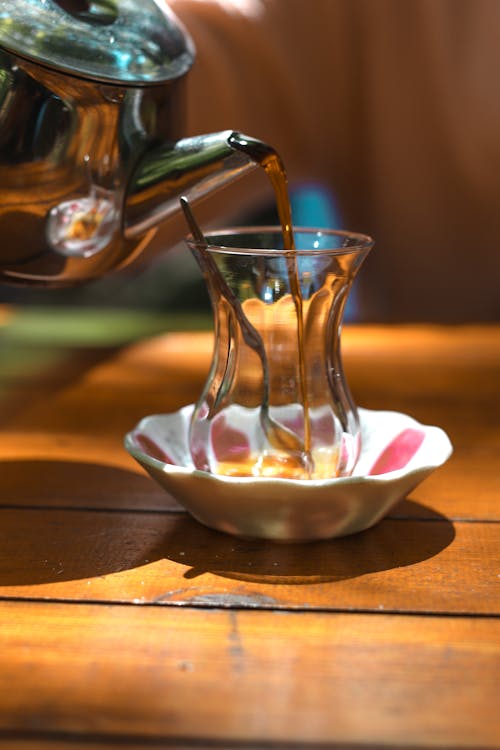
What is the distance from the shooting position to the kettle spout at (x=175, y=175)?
509mm

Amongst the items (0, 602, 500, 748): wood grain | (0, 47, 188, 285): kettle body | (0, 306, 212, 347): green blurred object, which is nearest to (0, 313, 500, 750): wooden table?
(0, 602, 500, 748): wood grain

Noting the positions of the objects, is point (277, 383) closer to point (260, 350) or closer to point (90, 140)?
point (260, 350)

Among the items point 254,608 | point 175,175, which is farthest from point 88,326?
point 254,608

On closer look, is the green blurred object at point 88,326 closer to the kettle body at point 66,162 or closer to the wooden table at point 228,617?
the wooden table at point 228,617

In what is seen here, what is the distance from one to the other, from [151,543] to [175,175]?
0.19m

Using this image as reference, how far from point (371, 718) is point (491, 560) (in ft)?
0.52

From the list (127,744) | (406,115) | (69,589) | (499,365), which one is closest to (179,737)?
(127,744)

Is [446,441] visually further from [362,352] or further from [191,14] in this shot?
[191,14]

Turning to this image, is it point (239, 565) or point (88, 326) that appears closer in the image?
point (239, 565)

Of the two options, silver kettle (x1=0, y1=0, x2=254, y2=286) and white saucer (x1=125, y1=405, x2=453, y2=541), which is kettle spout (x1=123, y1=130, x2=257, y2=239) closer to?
silver kettle (x1=0, y1=0, x2=254, y2=286)

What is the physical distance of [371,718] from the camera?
0.32m

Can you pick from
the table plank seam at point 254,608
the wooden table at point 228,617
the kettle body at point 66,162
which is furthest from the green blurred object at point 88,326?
the table plank seam at point 254,608

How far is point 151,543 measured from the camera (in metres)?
0.47

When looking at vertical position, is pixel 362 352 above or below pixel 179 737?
below
